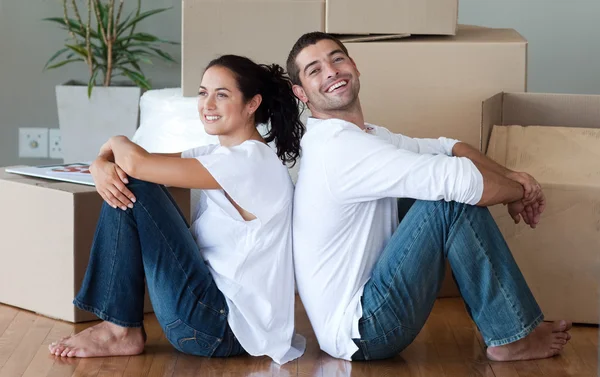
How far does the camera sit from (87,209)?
6.62 feet

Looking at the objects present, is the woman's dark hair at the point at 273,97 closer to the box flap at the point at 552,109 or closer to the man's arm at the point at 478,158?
the man's arm at the point at 478,158

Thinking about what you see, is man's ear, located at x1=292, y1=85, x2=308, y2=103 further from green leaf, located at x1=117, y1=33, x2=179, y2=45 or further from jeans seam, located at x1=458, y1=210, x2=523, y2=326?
green leaf, located at x1=117, y1=33, x2=179, y2=45

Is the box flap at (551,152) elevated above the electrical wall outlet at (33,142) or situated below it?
above

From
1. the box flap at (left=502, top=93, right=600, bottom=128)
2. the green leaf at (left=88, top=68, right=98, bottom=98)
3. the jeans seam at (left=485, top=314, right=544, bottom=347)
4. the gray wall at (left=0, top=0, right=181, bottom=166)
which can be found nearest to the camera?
the jeans seam at (left=485, top=314, right=544, bottom=347)

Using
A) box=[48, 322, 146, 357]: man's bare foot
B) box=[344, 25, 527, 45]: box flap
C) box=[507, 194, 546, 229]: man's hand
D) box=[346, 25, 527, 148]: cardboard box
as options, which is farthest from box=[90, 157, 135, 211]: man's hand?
box=[344, 25, 527, 45]: box flap

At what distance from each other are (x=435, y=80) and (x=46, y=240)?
3.36ft

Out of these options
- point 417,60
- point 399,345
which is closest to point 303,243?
point 399,345

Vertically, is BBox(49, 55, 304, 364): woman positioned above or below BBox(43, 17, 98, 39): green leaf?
below

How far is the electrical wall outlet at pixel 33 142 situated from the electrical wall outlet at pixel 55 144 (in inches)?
0.6

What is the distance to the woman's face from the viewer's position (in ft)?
5.80

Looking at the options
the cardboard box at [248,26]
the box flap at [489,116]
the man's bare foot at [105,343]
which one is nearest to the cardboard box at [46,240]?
the man's bare foot at [105,343]

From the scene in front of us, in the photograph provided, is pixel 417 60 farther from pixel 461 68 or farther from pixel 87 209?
pixel 87 209

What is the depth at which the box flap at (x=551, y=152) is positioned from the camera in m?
2.02

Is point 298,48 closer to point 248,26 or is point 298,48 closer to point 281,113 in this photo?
point 281,113
